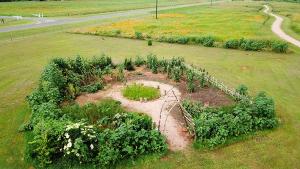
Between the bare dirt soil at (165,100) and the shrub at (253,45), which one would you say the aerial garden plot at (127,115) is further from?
the shrub at (253,45)

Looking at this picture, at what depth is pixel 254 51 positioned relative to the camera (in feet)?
119

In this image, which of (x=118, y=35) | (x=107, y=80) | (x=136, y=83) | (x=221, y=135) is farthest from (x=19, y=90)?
(x=118, y=35)

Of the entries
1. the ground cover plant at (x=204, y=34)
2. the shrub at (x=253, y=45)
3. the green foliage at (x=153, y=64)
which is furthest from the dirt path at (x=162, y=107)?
the ground cover plant at (x=204, y=34)

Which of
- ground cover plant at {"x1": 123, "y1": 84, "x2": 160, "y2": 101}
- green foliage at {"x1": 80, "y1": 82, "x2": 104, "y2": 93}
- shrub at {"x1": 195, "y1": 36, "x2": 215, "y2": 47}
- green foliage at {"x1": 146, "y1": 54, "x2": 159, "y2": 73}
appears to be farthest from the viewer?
shrub at {"x1": 195, "y1": 36, "x2": 215, "y2": 47}

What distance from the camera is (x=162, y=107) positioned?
18812mm

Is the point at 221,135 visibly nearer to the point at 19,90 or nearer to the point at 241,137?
the point at 241,137

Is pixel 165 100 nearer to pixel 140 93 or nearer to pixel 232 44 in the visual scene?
pixel 140 93

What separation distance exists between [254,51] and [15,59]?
26.5 m

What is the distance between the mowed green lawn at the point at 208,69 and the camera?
46.8 ft

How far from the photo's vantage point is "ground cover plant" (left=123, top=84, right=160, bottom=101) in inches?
798

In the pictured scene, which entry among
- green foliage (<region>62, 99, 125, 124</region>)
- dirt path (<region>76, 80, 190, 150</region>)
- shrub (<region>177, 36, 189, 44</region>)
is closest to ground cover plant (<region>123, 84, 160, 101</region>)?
dirt path (<region>76, 80, 190, 150</region>)

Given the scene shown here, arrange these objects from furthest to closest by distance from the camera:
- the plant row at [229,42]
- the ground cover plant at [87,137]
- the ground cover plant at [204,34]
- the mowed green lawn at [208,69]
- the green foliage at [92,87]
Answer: the ground cover plant at [204,34]
the plant row at [229,42]
the green foliage at [92,87]
the mowed green lawn at [208,69]
the ground cover plant at [87,137]

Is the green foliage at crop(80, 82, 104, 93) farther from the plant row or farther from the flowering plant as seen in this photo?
the plant row

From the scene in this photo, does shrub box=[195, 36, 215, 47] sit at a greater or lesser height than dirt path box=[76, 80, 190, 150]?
greater
